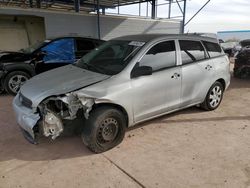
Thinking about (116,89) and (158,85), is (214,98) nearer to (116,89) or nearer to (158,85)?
(158,85)

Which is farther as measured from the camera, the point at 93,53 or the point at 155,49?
the point at 93,53

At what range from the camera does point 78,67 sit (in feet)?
15.2

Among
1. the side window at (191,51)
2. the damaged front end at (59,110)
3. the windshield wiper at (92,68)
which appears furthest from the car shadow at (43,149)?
the side window at (191,51)

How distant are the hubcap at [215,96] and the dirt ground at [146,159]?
1.95 feet

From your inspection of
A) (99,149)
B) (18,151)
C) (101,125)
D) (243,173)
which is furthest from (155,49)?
(18,151)

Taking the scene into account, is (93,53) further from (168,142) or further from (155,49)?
(168,142)

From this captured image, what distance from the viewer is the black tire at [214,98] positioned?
17.8 feet

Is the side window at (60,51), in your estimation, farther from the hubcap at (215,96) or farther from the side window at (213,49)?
the hubcap at (215,96)

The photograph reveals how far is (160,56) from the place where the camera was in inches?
175

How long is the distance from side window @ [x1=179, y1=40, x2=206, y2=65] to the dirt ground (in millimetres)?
1197

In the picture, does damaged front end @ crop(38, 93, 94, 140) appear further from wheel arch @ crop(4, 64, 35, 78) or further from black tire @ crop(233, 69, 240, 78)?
black tire @ crop(233, 69, 240, 78)

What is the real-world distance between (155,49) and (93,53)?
1.27 meters

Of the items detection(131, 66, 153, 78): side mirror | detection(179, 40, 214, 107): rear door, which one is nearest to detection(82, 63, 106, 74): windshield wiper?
detection(131, 66, 153, 78): side mirror

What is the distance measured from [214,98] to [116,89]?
275cm
